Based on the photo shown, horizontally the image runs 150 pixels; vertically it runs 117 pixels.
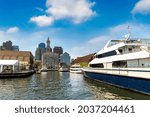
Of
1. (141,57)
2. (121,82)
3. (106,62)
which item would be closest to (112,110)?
(141,57)

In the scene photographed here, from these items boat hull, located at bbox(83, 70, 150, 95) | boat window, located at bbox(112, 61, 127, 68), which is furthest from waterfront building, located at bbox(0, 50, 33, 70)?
boat window, located at bbox(112, 61, 127, 68)

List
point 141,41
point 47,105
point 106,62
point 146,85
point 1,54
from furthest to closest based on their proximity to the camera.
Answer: point 1,54 → point 106,62 → point 141,41 → point 146,85 → point 47,105

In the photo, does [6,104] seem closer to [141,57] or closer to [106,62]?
[141,57]

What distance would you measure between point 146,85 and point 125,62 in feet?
21.1

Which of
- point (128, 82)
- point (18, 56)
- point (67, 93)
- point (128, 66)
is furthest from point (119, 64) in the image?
point (18, 56)

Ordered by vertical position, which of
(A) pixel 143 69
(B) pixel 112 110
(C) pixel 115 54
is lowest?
(B) pixel 112 110

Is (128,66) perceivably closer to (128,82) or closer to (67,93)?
(128,82)

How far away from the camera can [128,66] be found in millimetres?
26203

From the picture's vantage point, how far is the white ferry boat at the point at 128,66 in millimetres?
21933

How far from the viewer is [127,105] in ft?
36.1

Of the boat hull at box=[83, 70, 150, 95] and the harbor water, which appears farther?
the harbor water

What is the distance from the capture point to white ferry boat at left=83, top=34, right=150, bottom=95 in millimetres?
21933

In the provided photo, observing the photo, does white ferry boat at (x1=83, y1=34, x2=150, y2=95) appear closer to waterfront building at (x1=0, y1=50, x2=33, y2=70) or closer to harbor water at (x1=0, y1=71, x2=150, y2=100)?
harbor water at (x1=0, y1=71, x2=150, y2=100)

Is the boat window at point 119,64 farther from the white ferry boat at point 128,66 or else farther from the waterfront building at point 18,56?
the waterfront building at point 18,56
